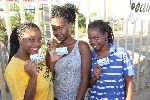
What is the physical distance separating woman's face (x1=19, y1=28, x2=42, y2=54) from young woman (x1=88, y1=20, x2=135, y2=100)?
1.69ft

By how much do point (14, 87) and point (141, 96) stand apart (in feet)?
9.31

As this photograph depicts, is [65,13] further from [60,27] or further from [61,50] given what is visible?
[61,50]

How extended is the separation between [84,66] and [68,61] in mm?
155

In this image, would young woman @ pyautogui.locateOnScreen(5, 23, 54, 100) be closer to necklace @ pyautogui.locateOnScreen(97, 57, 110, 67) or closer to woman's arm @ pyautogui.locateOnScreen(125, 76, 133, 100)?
necklace @ pyautogui.locateOnScreen(97, 57, 110, 67)

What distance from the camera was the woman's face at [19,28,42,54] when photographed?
2.16 m

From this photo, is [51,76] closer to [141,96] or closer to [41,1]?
[41,1]

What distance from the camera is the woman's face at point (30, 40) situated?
7.08ft

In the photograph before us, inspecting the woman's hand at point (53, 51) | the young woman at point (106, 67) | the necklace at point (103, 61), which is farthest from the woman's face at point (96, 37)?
the woman's hand at point (53, 51)

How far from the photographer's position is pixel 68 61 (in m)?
2.44

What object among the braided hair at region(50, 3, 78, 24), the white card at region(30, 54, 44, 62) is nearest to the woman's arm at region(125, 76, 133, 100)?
the braided hair at region(50, 3, 78, 24)

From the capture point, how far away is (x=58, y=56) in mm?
2422

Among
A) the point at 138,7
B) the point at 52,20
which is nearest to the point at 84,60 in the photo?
the point at 52,20

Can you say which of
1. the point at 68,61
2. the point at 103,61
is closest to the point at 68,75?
the point at 68,61

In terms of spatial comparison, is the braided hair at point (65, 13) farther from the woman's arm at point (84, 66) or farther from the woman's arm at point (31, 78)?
the woman's arm at point (31, 78)
